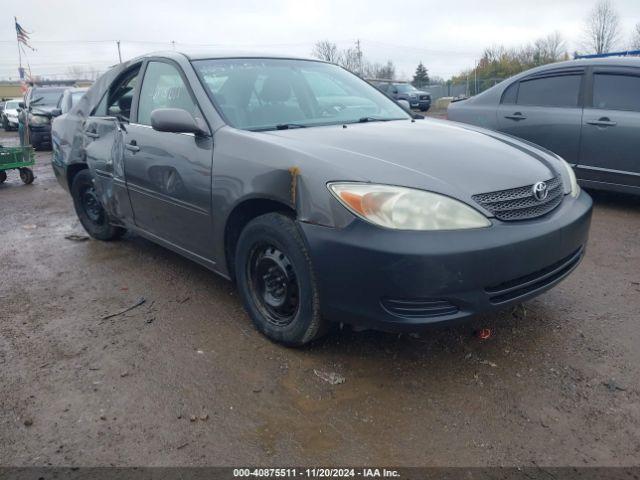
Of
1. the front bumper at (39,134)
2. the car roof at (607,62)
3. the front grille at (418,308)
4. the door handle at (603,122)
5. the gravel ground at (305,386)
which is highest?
the car roof at (607,62)

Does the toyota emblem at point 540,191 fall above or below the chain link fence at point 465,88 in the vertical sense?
below

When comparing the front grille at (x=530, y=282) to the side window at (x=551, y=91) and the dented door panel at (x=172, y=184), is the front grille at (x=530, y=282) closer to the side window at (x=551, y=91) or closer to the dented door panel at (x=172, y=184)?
the dented door panel at (x=172, y=184)

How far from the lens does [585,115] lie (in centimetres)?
570

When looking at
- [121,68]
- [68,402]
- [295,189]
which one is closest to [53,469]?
[68,402]

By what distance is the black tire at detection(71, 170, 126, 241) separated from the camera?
16.4 feet

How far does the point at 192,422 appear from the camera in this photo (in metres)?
2.39

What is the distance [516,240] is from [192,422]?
5.50 ft

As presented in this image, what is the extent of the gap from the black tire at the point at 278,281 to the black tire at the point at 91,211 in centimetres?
245

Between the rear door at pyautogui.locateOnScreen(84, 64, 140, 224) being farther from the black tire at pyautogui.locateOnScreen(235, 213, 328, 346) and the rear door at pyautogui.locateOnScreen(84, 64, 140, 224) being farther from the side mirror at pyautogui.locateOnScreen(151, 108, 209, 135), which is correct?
the black tire at pyautogui.locateOnScreen(235, 213, 328, 346)

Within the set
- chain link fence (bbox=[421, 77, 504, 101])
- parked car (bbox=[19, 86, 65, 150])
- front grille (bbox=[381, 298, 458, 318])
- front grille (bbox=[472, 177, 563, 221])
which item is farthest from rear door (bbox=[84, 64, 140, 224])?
chain link fence (bbox=[421, 77, 504, 101])

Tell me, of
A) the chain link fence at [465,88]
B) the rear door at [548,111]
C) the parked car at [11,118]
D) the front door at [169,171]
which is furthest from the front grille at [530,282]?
the chain link fence at [465,88]

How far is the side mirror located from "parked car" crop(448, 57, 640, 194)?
431cm

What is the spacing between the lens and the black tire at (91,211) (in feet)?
16.4

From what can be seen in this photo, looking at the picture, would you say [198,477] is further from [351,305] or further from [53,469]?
[351,305]
